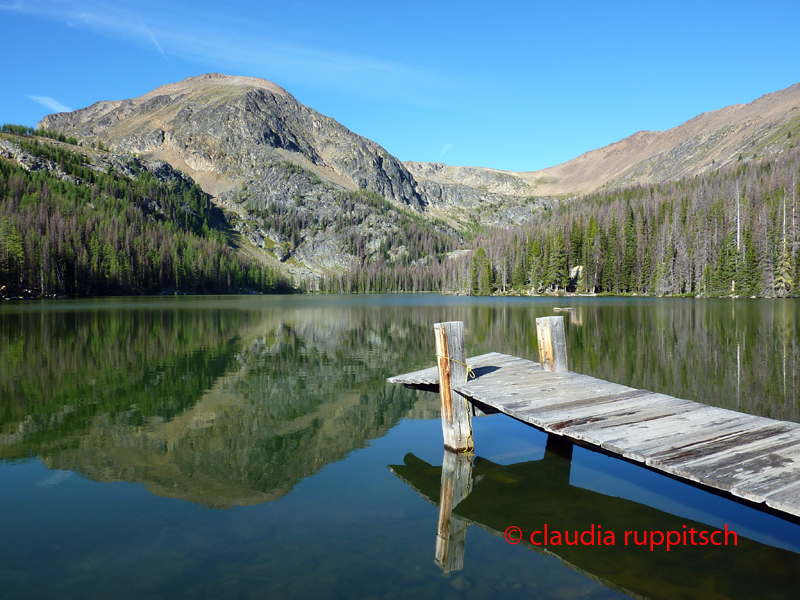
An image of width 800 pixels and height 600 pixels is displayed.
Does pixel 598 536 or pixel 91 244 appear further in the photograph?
pixel 91 244

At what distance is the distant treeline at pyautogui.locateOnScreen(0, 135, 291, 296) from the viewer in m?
103

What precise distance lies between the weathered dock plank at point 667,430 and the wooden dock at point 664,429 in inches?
0.4

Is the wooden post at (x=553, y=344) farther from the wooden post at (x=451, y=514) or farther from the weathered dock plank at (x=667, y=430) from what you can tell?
the wooden post at (x=451, y=514)

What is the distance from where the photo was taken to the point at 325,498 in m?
8.59

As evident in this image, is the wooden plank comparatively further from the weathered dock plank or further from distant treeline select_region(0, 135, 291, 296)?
distant treeline select_region(0, 135, 291, 296)

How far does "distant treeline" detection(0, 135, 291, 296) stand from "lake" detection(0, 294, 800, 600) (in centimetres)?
10598

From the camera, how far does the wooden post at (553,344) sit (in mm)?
12484

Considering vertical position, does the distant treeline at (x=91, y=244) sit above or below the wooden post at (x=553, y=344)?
above

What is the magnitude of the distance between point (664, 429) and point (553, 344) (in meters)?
4.92

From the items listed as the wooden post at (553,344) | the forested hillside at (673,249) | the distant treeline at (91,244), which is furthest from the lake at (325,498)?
the distant treeline at (91,244)

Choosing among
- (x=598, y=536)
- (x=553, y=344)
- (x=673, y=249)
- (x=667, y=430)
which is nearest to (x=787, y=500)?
(x=667, y=430)

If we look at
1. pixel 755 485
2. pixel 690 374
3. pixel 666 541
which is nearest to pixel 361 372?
pixel 690 374

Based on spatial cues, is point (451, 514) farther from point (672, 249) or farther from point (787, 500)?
point (672, 249)

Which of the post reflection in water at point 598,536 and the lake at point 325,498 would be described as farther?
the lake at point 325,498
